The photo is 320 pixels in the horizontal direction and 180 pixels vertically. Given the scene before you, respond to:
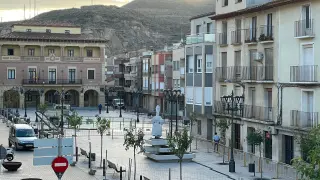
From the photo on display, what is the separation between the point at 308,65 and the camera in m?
35.8

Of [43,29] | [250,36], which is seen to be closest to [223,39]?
[250,36]

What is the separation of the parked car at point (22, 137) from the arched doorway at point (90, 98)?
Result: 183 ft

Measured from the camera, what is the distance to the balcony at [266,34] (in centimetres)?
4006

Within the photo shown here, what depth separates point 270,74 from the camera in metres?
40.3

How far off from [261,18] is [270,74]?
153 inches

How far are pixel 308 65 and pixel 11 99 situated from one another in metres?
64.0

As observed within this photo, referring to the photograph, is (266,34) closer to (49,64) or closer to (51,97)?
(49,64)

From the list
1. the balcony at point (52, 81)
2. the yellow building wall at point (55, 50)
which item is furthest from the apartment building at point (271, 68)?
the yellow building wall at point (55, 50)

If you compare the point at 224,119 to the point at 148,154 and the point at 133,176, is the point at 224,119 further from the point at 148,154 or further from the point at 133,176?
the point at 133,176

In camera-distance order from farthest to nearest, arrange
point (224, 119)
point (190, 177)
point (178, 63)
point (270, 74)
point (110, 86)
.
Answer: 1. point (110, 86)
2. point (178, 63)
3. point (224, 119)
4. point (270, 74)
5. point (190, 177)

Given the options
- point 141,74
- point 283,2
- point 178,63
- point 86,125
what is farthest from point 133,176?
point 141,74

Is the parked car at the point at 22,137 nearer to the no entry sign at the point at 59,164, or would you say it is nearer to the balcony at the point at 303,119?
the balcony at the point at 303,119

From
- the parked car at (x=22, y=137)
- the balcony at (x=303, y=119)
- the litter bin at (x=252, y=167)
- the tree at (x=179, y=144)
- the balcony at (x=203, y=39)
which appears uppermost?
the balcony at (x=203, y=39)

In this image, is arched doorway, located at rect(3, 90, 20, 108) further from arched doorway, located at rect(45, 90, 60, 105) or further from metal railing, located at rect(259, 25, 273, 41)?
metal railing, located at rect(259, 25, 273, 41)
